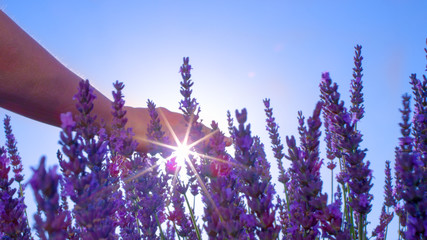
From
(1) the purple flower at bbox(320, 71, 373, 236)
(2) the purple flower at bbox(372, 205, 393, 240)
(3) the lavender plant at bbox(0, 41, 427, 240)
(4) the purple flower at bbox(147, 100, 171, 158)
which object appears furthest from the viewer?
(2) the purple flower at bbox(372, 205, 393, 240)

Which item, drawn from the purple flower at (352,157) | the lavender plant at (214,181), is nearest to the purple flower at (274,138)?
the lavender plant at (214,181)

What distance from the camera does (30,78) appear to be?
2367 millimetres

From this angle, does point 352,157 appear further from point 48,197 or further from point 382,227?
point 382,227

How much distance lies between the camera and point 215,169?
1685 mm

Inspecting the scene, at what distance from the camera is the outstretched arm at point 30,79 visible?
228cm

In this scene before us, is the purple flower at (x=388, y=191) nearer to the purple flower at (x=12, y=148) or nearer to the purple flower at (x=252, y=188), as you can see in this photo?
the purple flower at (x=252, y=188)

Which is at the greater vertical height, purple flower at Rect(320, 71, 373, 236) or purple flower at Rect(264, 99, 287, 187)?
purple flower at Rect(264, 99, 287, 187)

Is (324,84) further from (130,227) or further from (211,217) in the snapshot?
(130,227)

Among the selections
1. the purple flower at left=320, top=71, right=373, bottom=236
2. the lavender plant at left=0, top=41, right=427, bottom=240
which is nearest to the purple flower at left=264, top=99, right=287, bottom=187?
the lavender plant at left=0, top=41, right=427, bottom=240

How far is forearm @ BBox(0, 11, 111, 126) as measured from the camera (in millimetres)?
2279

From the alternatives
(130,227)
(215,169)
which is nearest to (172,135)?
(130,227)

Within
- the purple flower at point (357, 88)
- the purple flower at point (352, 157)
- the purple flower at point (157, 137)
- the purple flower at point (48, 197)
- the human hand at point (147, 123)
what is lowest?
the purple flower at point (48, 197)

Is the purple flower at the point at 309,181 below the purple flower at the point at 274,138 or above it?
below

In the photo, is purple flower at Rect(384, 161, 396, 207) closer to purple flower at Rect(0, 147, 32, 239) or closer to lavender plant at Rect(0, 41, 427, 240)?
lavender plant at Rect(0, 41, 427, 240)
